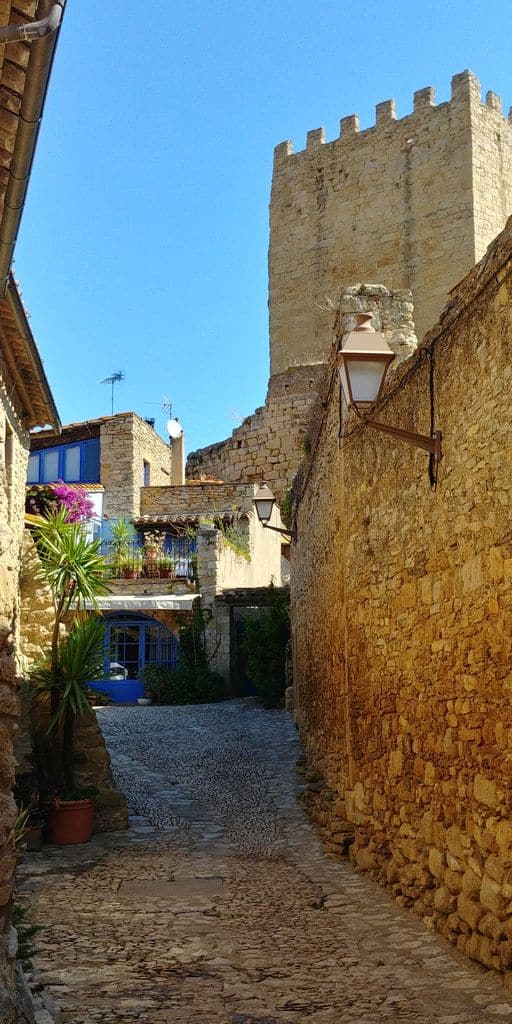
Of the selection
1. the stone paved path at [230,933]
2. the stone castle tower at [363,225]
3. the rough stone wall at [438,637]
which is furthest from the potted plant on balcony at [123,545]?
the rough stone wall at [438,637]

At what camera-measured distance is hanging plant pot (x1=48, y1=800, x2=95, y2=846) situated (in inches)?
320

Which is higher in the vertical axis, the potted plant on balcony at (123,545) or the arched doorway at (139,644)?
the potted plant on balcony at (123,545)

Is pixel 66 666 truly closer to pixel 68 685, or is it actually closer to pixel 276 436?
pixel 68 685

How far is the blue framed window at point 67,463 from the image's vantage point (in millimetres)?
27875

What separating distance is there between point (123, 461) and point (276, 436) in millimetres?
4497

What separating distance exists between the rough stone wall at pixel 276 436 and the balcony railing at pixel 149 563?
3.95m

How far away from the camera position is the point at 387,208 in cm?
2997

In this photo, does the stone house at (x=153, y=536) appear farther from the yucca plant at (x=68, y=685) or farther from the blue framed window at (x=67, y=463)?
the yucca plant at (x=68, y=685)

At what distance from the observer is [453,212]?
93.6ft

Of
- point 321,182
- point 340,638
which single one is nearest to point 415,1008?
point 340,638

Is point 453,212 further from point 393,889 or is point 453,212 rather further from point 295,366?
point 393,889

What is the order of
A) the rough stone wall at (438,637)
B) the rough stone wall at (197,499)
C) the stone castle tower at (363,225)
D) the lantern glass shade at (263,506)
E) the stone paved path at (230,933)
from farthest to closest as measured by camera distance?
the stone castle tower at (363,225)
the rough stone wall at (197,499)
the lantern glass shade at (263,506)
the rough stone wall at (438,637)
the stone paved path at (230,933)

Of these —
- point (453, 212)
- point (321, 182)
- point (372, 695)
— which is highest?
point (321, 182)

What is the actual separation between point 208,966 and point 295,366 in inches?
934
